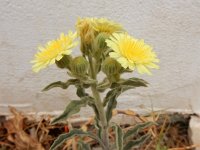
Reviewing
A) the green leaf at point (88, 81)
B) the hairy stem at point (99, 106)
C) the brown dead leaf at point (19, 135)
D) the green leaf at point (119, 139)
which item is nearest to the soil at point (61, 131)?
the brown dead leaf at point (19, 135)

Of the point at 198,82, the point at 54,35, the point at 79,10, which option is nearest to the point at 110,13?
the point at 79,10

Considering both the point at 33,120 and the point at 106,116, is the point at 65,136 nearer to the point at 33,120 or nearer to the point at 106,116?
the point at 106,116

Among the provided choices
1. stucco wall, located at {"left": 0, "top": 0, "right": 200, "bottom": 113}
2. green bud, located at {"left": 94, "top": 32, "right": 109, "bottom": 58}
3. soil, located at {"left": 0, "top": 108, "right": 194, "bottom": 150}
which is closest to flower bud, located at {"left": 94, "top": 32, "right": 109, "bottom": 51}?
green bud, located at {"left": 94, "top": 32, "right": 109, "bottom": 58}

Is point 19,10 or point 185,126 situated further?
point 185,126

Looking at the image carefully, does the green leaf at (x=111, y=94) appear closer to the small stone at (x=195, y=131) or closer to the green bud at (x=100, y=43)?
the green bud at (x=100, y=43)

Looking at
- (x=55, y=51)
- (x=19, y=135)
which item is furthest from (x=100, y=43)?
(x=19, y=135)

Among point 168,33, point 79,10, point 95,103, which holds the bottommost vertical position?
point 95,103
